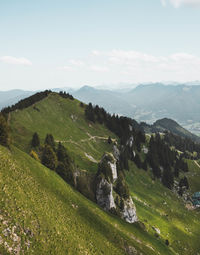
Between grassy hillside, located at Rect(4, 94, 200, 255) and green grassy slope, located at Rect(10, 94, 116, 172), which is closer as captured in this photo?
grassy hillside, located at Rect(4, 94, 200, 255)

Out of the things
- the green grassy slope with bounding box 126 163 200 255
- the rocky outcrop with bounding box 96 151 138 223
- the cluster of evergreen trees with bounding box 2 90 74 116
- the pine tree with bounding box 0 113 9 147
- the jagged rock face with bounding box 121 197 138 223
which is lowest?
the green grassy slope with bounding box 126 163 200 255

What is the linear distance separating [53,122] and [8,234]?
85.5 meters

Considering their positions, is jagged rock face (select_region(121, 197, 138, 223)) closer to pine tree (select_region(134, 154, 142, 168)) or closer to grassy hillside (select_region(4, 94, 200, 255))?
grassy hillside (select_region(4, 94, 200, 255))

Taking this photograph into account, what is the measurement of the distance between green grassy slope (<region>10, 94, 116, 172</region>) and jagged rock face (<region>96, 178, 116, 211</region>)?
940 centimetres

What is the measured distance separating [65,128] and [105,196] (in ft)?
195

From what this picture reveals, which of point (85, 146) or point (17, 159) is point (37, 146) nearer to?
point (17, 159)

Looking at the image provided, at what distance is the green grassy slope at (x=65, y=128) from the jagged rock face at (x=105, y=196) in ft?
30.9

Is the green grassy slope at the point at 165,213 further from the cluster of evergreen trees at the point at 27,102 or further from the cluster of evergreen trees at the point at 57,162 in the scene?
the cluster of evergreen trees at the point at 27,102

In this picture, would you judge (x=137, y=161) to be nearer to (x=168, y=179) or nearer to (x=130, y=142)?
(x=130, y=142)

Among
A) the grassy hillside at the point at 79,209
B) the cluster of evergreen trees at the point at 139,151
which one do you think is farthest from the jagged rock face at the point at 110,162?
the cluster of evergreen trees at the point at 139,151

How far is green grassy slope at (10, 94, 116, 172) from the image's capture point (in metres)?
71.9

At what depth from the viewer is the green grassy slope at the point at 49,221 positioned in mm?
25062

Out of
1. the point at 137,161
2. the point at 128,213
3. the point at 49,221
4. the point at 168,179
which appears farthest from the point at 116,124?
the point at 49,221

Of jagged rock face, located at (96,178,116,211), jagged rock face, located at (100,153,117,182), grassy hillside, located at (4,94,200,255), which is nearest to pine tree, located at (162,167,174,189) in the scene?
grassy hillside, located at (4,94,200,255)
